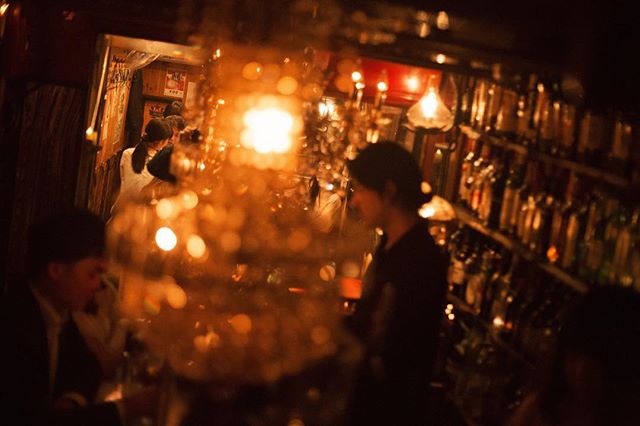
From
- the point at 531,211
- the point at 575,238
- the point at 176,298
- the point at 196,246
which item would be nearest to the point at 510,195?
the point at 531,211

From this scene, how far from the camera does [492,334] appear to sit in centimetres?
507

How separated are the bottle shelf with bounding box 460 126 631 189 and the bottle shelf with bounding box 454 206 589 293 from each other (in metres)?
0.48

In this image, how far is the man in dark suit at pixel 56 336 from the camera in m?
2.48

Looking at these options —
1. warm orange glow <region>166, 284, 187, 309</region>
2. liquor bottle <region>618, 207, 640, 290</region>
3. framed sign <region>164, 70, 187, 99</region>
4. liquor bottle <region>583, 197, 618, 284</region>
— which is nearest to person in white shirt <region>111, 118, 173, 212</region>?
framed sign <region>164, 70, 187, 99</region>

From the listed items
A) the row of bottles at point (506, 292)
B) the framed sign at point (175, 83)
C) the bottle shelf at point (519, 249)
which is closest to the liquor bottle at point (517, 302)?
the row of bottles at point (506, 292)

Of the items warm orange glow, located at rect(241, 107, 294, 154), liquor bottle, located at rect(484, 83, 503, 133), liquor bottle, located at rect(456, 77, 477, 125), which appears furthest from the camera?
liquor bottle, located at rect(456, 77, 477, 125)

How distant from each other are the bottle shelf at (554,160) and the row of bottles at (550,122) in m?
0.03

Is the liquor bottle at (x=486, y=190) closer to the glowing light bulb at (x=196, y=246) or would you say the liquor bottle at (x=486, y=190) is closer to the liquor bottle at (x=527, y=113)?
the liquor bottle at (x=527, y=113)

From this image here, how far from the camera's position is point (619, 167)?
12.9 ft

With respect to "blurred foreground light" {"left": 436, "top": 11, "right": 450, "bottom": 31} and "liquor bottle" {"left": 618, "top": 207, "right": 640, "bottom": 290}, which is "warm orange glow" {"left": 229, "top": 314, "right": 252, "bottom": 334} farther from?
"liquor bottle" {"left": 618, "top": 207, "right": 640, "bottom": 290}

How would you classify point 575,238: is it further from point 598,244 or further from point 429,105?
point 429,105

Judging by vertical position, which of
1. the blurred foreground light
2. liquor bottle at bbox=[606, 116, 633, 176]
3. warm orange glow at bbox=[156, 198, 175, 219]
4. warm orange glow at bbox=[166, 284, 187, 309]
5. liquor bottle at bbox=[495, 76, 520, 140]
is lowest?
warm orange glow at bbox=[166, 284, 187, 309]

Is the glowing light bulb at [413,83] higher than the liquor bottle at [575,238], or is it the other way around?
the glowing light bulb at [413,83]

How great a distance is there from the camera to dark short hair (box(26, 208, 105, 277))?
2.64 metres
